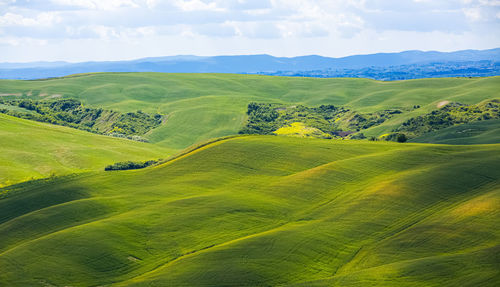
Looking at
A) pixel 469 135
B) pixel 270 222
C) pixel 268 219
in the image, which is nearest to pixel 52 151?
pixel 268 219

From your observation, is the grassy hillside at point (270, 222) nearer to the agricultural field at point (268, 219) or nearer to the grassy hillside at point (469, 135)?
the agricultural field at point (268, 219)

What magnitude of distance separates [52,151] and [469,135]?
105 metres

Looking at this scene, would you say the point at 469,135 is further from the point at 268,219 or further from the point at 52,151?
the point at 52,151

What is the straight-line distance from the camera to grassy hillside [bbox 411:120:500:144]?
11624 centimetres

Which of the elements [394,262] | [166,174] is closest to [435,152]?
[394,262]

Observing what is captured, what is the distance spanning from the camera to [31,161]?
130625 mm

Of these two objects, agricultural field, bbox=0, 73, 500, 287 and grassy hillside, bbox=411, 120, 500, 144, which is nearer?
agricultural field, bbox=0, 73, 500, 287

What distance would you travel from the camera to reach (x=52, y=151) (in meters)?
142

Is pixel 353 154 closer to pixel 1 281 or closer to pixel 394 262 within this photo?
pixel 394 262

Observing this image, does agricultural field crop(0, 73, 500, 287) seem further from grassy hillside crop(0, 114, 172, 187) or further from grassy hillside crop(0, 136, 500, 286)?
grassy hillside crop(0, 114, 172, 187)

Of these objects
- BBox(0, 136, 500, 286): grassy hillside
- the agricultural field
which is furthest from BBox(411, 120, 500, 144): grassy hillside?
BBox(0, 136, 500, 286): grassy hillside

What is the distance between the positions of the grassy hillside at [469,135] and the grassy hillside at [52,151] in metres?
73.9

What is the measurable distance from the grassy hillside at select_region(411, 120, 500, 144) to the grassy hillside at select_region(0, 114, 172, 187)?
7386 cm

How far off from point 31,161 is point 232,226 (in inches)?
3056
